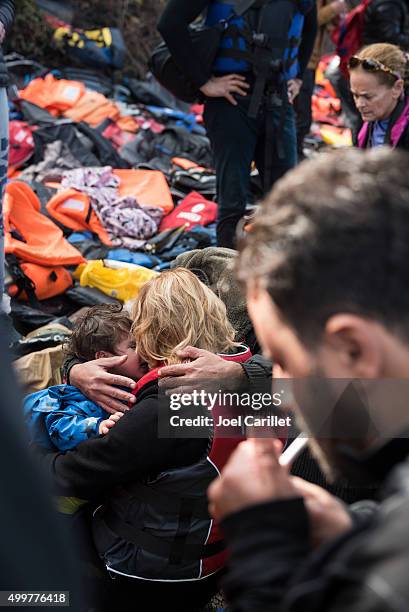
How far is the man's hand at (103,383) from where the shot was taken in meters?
2.38

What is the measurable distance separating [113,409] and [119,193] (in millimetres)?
4211

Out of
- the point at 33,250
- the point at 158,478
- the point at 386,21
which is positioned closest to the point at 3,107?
the point at 33,250

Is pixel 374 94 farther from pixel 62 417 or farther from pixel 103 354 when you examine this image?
pixel 62 417

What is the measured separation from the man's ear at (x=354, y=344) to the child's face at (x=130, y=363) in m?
1.64

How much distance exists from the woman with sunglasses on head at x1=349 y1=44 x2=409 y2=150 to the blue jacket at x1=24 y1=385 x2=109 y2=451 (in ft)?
7.41

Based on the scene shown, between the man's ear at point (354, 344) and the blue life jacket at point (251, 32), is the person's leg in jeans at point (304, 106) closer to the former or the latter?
the blue life jacket at point (251, 32)

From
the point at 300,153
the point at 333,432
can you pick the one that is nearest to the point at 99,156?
the point at 300,153

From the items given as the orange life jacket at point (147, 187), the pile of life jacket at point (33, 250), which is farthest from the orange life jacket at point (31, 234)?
the orange life jacket at point (147, 187)

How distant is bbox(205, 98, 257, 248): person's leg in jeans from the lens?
13.7 feet

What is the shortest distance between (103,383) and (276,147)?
2.42 m

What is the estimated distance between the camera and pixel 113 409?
7.79 feet

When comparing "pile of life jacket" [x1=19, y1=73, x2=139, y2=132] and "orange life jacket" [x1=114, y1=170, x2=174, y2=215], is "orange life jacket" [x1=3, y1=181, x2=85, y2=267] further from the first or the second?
"pile of life jacket" [x1=19, y1=73, x2=139, y2=132]

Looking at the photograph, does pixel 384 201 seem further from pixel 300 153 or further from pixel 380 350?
pixel 300 153

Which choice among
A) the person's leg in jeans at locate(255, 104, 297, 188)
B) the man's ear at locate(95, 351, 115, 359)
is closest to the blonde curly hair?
the man's ear at locate(95, 351, 115, 359)
